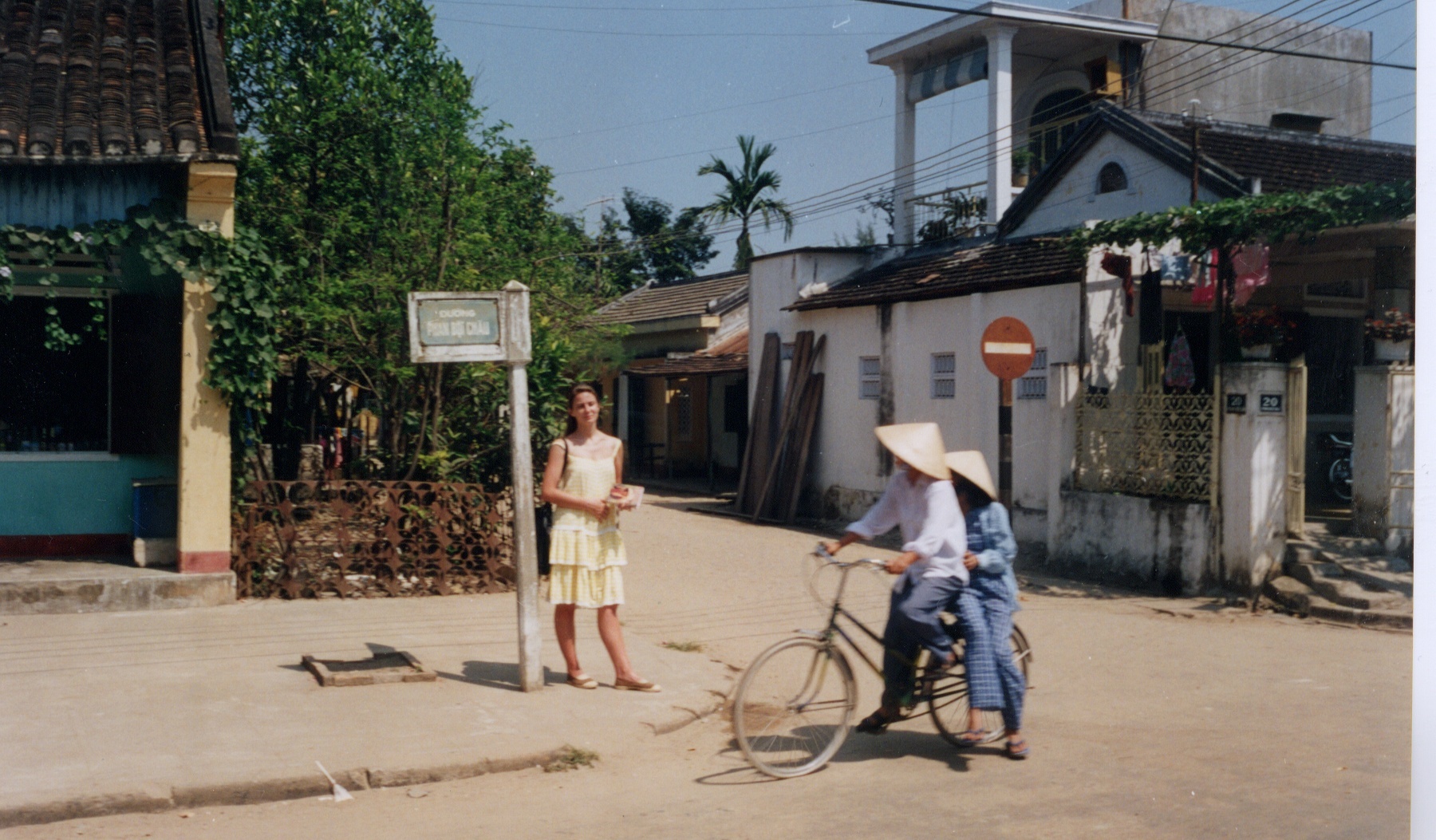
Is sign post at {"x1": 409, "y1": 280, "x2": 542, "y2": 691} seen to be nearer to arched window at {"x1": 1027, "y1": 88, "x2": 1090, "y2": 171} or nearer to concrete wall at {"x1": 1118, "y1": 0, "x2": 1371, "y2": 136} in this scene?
arched window at {"x1": 1027, "y1": 88, "x2": 1090, "y2": 171}

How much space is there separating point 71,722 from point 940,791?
14.5 feet

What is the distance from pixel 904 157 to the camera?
72.7ft

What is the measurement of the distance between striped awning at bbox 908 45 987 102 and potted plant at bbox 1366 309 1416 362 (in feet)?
35.4

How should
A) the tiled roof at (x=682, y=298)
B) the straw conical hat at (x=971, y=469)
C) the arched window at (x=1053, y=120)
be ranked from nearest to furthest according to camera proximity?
the straw conical hat at (x=971, y=469) → the arched window at (x=1053, y=120) → the tiled roof at (x=682, y=298)

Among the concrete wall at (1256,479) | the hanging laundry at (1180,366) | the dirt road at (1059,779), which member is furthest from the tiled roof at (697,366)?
the dirt road at (1059,779)

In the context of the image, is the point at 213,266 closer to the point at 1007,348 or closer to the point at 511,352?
the point at 511,352

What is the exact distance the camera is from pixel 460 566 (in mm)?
10812

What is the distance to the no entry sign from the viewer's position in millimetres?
11852

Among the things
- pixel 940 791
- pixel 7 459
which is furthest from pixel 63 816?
pixel 7 459

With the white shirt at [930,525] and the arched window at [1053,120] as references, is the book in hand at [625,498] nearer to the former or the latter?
the white shirt at [930,525]

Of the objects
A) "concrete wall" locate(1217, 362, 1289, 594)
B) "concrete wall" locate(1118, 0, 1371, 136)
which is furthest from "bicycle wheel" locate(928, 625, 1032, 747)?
"concrete wall" locate(1118, 0, 1371, 136)

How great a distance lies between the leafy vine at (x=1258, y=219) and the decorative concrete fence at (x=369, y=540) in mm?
6784

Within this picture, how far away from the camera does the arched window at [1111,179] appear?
58.3 feet

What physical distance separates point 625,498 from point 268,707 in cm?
228
